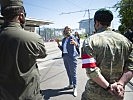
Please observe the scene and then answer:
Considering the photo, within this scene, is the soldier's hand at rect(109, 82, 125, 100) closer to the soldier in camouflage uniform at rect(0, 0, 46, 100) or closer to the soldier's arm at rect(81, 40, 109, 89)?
the soldier's arm at rect(81, 40, 109, 89)

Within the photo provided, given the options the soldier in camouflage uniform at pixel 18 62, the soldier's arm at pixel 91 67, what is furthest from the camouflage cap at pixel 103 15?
the soldier in camouflage uniform at pixel 18 62

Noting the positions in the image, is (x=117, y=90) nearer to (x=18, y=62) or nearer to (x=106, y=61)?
(x=106, y=61)

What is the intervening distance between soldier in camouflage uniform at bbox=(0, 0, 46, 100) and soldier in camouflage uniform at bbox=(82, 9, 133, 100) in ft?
1.60

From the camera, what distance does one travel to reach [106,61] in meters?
2.85

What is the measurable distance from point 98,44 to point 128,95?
462 centimetres

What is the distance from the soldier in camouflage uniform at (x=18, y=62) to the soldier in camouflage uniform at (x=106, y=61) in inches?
19.2

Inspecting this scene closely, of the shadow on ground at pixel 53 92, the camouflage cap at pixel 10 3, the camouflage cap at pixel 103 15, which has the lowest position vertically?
the shadow on ground at pixel 53 92

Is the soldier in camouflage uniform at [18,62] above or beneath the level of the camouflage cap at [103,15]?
beneath

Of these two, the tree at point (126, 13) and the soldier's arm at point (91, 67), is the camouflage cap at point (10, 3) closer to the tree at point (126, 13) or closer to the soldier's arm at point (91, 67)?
the soldier's arm at point (91, 67)

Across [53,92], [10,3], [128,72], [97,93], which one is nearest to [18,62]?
[10,3]

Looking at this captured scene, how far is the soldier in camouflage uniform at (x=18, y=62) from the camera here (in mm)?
2709

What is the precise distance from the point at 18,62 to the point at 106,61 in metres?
0.86

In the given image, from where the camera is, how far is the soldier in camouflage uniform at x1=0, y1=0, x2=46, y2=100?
2.71 metres

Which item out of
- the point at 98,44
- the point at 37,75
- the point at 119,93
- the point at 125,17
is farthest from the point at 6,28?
the point at 125,17
